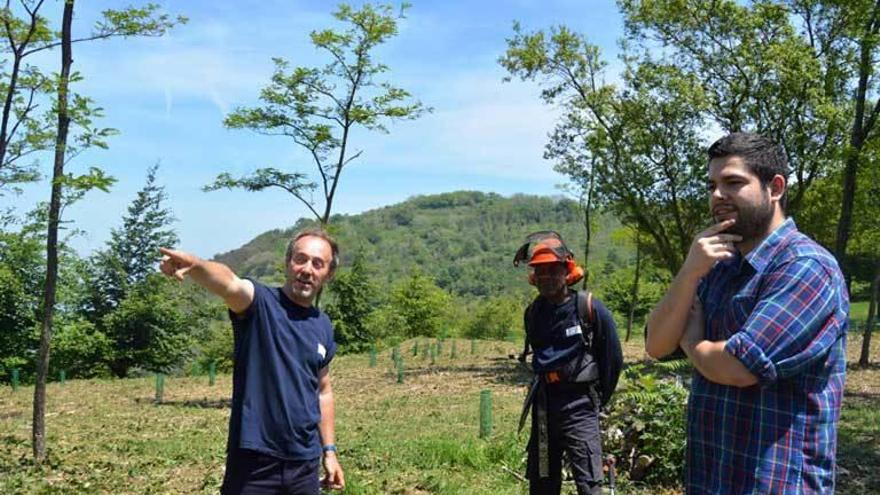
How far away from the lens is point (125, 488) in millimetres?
7398

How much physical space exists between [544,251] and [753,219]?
2.55 meters

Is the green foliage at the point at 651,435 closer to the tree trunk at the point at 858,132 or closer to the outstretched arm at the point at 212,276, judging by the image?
the outstretched arm at the point at 212,276

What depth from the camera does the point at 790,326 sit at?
81.0 inches

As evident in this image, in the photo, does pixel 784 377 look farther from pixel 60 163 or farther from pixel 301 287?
pixel 60 163

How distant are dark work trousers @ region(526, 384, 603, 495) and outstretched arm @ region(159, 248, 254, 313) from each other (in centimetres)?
230

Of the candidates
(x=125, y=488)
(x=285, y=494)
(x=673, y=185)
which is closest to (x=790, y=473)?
(x=285, y=494)

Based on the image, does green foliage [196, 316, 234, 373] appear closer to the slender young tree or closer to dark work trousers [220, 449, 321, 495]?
the slender young tree

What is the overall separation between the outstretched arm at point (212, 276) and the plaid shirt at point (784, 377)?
6.89ft

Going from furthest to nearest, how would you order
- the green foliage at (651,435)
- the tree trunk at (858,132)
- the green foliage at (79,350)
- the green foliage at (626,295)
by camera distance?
the green foliage at (626,295) < the green foliage at (79,350) < the tree trunk at (858,132) < the green foliage at (651,435)

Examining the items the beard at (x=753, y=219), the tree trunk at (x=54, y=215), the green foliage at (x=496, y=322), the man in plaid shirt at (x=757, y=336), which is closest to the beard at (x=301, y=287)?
the man in plaid shirt at (x=757, y=336)

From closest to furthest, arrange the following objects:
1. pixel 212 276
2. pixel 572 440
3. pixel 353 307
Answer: pixel 212 276, pixel 572 440, pixel 353 307

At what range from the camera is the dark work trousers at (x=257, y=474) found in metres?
3.33

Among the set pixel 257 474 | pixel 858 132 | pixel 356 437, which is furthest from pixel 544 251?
pixel 858 132

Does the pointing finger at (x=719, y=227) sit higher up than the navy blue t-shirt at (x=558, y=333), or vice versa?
the pointing finger at (x=719, y=227)
